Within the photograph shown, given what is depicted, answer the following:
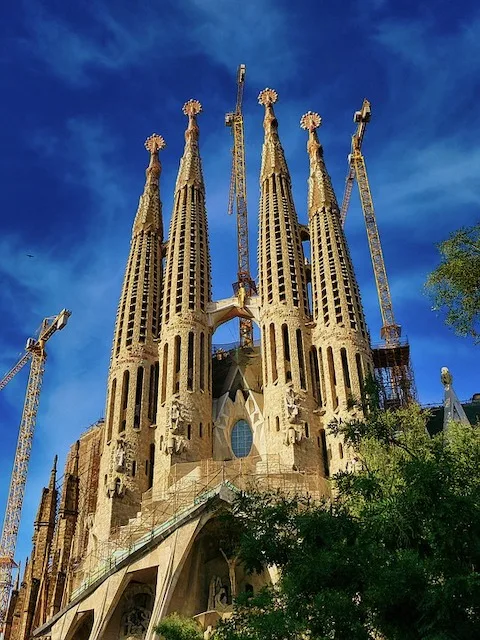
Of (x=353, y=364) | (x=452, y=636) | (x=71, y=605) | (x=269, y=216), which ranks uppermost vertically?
(x=269, y=216)

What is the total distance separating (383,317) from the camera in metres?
49.8

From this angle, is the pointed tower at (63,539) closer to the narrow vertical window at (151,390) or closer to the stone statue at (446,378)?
the narrow vertical window at (151,390)

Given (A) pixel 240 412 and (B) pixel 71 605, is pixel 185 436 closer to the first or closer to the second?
(A) pixel 240 412

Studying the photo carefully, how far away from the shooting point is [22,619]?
3953cm

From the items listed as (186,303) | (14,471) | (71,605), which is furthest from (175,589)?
(14,471)

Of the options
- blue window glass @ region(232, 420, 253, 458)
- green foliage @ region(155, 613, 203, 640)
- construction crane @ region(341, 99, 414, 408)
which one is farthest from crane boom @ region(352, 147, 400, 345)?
green foliage @ region(155, 613, 203, 640)

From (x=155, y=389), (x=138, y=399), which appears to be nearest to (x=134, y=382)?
(x=138, y=399)

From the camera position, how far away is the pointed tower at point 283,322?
33.0 meters

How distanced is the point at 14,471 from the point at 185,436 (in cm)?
2127

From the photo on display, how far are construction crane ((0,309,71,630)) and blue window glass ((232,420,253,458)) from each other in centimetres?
1984

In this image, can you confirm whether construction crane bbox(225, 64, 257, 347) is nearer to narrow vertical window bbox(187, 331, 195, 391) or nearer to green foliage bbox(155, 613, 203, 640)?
narrow vertical window bbox(187, 331, 195, 391)

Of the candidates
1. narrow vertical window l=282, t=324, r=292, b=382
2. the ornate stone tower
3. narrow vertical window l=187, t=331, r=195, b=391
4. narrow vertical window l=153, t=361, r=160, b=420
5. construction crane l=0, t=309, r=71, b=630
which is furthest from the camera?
construction crane l=0, t=309, r=71, b=630

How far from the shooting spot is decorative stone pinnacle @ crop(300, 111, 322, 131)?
4747 cm

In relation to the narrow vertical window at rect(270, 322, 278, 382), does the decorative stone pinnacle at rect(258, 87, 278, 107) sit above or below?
above
